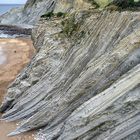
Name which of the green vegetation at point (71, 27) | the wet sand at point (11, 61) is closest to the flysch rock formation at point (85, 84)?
the green vegetation at point (71, 27)

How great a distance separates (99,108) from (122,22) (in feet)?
28.2

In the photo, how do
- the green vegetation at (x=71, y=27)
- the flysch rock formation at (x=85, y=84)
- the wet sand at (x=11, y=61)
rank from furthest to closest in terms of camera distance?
1. the green vegetation at (x=71, y=27)
2. the wet sand at (x=11, y=61)
3. the flysch rock formation at (x=85, y=84)

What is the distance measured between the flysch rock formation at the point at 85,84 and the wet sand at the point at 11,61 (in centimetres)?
83

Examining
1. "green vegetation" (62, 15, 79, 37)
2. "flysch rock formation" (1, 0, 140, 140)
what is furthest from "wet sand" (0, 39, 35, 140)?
"green vegetation" (62, 15, 79, 37)

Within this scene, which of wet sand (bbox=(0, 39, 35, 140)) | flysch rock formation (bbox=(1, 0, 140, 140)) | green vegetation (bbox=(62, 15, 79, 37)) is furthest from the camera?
green vegetation (bbox=(62, 15, 79, 37))

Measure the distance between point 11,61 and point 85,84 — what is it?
99.8 ft

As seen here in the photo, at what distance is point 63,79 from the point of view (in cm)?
3100

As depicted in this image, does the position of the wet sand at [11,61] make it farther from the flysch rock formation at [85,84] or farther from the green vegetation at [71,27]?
the green vegetation at [71,27]

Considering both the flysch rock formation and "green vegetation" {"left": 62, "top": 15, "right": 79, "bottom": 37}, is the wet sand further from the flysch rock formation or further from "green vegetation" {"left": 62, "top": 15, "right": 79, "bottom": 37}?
"green vegetation" {"left": 62, "top": 15, "right": 79, "bottom": 37}

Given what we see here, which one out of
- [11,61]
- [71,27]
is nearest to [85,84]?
[71,27]

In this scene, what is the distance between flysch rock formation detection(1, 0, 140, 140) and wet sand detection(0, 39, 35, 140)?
83cm

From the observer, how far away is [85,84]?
26.5 meters

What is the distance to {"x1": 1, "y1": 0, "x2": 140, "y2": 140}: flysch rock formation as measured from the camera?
72.5ft

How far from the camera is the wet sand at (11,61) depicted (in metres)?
30.8
